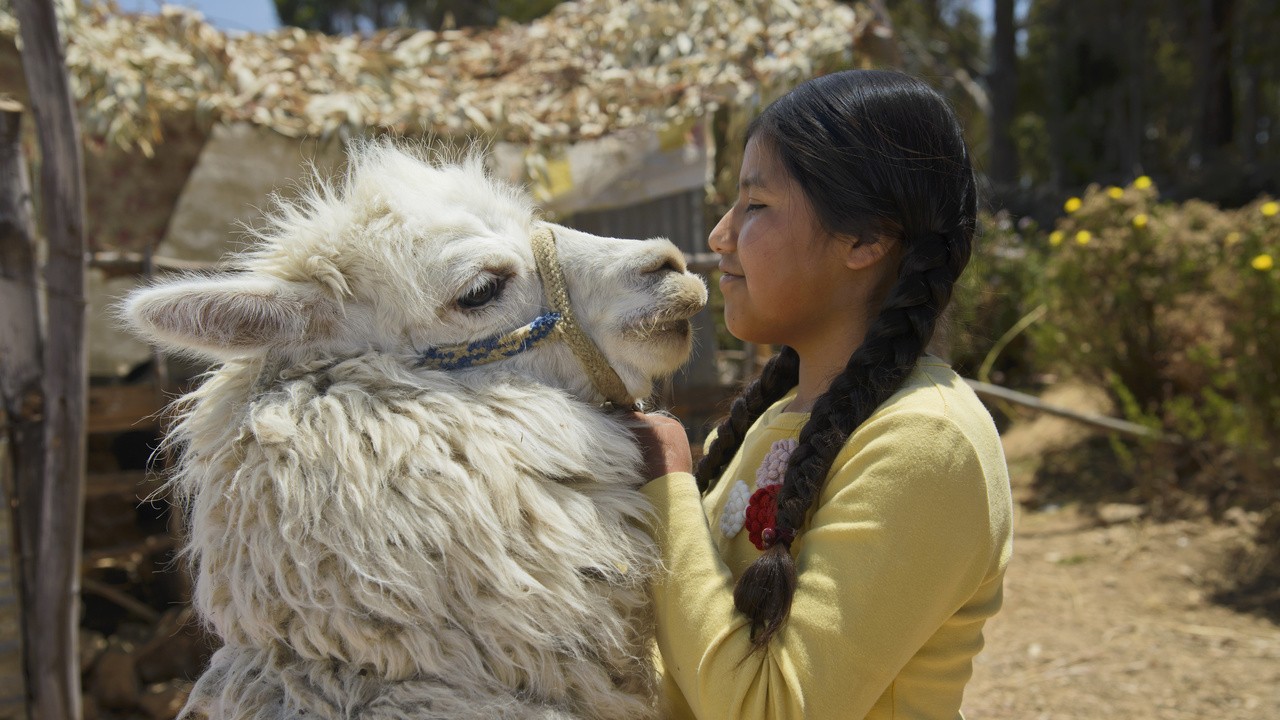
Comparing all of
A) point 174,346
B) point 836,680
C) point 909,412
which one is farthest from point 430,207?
point 836,680

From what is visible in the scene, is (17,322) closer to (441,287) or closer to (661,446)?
(441,287)

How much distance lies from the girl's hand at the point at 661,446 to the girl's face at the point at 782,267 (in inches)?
7.8

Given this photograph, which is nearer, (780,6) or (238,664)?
(238,664)

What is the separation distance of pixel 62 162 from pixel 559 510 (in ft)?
7.00

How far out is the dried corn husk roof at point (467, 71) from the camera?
12.6 feet

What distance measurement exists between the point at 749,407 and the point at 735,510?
326 mm

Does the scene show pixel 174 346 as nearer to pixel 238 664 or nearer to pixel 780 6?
pixel 238 664

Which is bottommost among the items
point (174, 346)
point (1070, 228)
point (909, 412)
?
point (1070, 228)

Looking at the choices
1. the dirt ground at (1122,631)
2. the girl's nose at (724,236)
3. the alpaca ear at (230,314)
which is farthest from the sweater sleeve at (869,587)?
the dirt ground at (1122,631)

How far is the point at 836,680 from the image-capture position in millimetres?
1085

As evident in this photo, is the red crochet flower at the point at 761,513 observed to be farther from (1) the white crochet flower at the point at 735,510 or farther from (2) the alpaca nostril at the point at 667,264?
(2) the alpaca nostril at the point at 667,264

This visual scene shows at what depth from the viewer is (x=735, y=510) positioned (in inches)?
55.3

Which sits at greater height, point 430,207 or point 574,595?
point 430,207

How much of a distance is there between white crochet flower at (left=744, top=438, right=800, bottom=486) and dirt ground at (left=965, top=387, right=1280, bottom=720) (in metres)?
2.52
